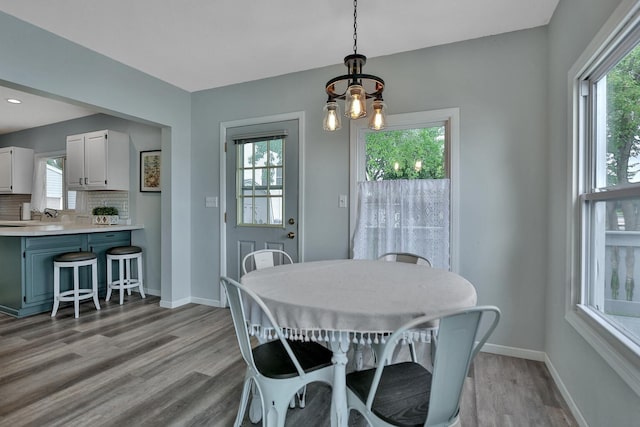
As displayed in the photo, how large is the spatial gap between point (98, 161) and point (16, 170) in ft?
7.51

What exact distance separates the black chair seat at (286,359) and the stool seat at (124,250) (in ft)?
9.95

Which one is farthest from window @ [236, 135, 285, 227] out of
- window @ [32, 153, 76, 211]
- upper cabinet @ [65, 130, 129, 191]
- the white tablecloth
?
window @ [32, 153, 76, 211]

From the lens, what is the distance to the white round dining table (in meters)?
1.21

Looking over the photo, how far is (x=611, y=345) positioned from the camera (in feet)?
4.59

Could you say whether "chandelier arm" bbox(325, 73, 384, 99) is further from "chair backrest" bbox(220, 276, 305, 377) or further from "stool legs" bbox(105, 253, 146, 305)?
"stool legs" bbox(105, 253, 146, 305)

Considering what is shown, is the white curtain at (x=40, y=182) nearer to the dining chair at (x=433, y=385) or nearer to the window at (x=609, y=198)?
the dining chair at (x=433, y=385)

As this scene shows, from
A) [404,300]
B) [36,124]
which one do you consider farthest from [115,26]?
[36,124]

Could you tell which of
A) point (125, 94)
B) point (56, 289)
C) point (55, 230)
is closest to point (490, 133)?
point (125, 94)

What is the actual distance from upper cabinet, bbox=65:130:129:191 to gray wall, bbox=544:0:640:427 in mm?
4664

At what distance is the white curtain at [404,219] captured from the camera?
2652 millimetres

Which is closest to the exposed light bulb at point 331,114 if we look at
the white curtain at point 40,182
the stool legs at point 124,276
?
the stool legs at point 124,276

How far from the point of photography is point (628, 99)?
1421mm

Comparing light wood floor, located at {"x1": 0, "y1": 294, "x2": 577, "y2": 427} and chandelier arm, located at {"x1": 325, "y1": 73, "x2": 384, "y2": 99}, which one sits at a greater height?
chandelier arm, located at {"x1": 325, "y1": 73, "x2": 384, "y2": 99}

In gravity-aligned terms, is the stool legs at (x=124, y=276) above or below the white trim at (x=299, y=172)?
below
